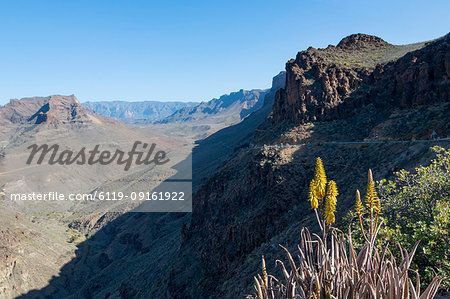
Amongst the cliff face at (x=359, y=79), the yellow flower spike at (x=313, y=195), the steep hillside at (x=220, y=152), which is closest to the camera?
the yellow flower spike at (x=313, y=195)

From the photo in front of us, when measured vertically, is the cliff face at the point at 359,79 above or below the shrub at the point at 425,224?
above

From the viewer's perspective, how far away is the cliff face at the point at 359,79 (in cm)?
3416

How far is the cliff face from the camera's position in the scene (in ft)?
112

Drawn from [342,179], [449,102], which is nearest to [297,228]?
[342,179]

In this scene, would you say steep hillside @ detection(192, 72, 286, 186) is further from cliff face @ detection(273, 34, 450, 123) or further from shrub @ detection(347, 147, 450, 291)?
shrub @ detection(347, 147, 450, 291)

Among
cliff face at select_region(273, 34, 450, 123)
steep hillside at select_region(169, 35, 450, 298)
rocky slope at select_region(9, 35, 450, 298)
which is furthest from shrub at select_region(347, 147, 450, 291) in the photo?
cliff face at select_region(273, 34, 450, 123)

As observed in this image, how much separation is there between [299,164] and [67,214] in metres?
109

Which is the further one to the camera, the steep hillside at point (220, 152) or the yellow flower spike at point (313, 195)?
the steep hillside at point (220, 152)

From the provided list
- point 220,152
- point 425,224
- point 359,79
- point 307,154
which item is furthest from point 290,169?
point 220,152

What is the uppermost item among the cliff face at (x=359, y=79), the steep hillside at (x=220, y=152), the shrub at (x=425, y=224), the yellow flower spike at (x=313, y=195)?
the cliff face at (x=359, y=79)

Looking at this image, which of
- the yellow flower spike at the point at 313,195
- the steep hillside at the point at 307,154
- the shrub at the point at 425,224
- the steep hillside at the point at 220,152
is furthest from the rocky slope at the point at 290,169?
the steep hillside at the point at 220,152

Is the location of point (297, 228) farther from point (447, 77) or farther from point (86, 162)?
point (86, 162)

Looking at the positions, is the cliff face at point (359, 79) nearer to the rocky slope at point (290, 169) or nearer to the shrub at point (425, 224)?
the rocky slope at point (290, 169)

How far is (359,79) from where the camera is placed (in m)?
43.7
